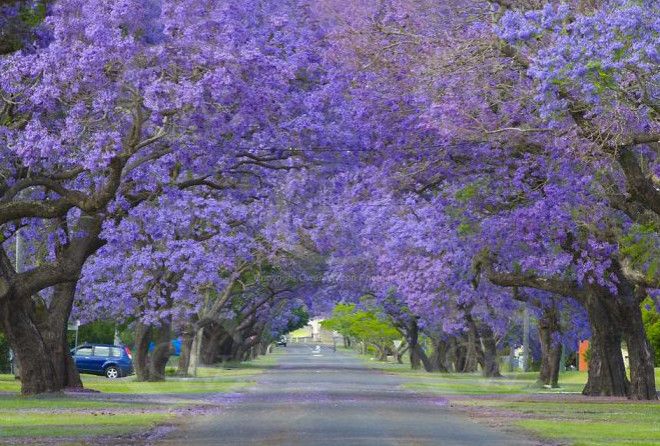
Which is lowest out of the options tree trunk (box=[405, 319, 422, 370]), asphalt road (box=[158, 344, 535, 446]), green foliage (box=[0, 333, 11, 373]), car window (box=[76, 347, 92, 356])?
asphalt road (box=[158, 344, 535, 446])

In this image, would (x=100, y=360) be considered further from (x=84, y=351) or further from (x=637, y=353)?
(x=637, y=353)

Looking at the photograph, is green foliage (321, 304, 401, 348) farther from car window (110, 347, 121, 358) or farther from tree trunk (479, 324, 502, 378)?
car window (110, 347, 121, 358)

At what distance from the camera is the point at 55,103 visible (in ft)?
83.5

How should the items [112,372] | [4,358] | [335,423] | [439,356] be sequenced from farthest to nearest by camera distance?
[439,356] → [112,372] → [4,358] → [335,423]

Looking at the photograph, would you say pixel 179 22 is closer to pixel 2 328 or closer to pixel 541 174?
pixel 541 174

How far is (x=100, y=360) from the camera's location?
6056 centimetres

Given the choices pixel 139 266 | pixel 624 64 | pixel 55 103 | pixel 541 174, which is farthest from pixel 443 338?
pixel 624 64

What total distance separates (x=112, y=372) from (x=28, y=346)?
27.2 meters

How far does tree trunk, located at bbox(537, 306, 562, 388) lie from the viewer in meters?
49.8

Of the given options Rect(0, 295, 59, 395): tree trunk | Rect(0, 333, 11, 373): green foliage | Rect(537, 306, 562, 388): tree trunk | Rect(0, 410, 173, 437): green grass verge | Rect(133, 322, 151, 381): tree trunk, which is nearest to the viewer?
Rect(0, 410, 173, 437): green grass verge

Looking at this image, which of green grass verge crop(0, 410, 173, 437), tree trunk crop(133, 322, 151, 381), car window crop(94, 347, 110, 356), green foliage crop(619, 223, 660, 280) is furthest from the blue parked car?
green foliage crop(619, 223, 660, 280)

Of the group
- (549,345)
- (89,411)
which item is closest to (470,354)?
(549,345)

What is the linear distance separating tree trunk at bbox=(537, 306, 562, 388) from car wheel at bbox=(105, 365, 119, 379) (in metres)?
18.7

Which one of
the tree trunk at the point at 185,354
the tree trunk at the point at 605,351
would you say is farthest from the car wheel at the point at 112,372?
the tree trunk at the point at 605,351
